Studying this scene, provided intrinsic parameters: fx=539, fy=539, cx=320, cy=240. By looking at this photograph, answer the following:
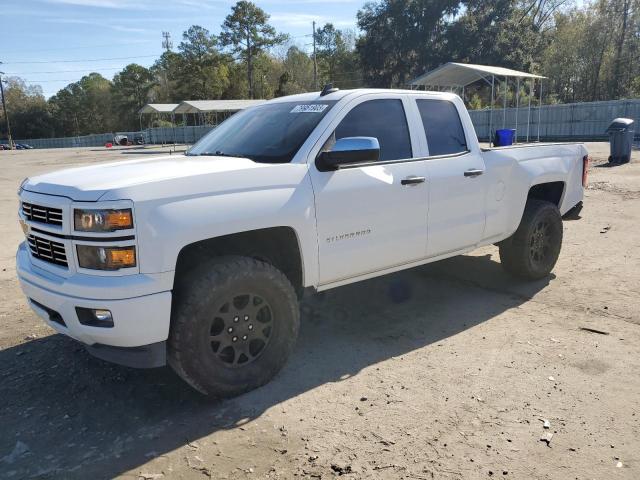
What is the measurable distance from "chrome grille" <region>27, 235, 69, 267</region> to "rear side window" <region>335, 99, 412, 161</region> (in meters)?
2.04

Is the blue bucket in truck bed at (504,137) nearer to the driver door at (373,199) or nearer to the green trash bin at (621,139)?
the driver door at (373,199)

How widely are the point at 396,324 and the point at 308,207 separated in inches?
67.1

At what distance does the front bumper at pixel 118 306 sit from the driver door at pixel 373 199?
3.98ft

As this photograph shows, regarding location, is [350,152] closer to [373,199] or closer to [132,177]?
[373,199]

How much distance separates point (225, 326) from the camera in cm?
348

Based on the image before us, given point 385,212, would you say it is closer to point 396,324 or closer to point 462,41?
point 396,324

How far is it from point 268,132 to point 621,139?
1593 cm

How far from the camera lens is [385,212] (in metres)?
4.14

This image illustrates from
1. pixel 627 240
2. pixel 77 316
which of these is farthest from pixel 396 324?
pixel 627 240

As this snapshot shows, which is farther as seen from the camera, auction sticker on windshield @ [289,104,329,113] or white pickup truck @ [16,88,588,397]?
auction sticker on windshield @ [289,104,329,113]

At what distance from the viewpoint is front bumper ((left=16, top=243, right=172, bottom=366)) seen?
299 cm

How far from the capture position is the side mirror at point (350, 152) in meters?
3.71

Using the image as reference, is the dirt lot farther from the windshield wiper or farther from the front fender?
the windshield wiper

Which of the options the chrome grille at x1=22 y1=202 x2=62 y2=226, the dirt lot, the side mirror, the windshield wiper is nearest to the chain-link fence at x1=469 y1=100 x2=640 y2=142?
the dirt lot
